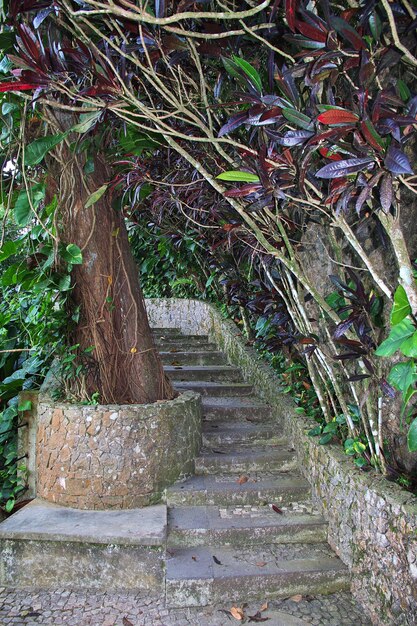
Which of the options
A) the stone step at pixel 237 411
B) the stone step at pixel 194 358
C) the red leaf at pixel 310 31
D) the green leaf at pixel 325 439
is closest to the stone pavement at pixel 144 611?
the green leaf at pixel 325 439

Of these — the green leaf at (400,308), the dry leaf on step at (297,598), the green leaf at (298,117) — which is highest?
the green leaf at (298,117)

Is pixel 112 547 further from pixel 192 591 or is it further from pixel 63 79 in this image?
pixel 63 79

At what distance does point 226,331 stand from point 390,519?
135 inches

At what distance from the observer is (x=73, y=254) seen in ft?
9.44

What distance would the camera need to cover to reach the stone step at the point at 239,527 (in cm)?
264

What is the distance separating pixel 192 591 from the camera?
234 centimetres

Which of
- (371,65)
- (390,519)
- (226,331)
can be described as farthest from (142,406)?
(226,331)

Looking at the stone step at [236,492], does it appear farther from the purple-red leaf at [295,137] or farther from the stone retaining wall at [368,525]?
→ the purple-red leaf at [295,137]

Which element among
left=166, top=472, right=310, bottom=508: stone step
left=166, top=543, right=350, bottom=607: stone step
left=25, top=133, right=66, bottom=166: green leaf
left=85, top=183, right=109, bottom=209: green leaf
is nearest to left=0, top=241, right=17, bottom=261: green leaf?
left=85, top=183, right=109, bottom=209: green leaf

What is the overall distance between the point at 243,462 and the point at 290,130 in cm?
222

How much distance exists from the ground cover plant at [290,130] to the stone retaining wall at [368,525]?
15 cm

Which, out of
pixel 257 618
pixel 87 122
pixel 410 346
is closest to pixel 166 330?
pixel 87 122

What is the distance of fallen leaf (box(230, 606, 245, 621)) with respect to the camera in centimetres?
225

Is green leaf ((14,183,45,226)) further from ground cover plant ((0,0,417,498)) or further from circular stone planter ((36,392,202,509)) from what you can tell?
circular stone planter ((36,392,202,509))
